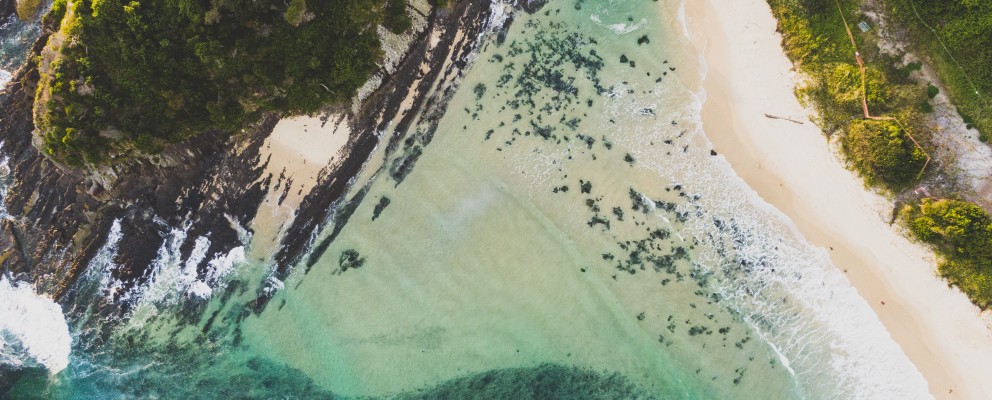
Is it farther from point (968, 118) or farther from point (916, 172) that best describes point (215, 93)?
point (968, 118)

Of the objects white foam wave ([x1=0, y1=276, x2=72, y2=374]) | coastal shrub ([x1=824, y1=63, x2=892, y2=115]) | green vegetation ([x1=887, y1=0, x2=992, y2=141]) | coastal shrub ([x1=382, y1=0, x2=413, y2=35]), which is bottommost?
white foam wave ([x1=0, y1=276, x2=72, y2=374])

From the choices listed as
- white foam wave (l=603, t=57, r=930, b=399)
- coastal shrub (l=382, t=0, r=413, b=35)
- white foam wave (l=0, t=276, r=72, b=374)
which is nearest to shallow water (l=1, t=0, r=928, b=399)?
white foam wave (l=603, t=57, r=930, b=399)

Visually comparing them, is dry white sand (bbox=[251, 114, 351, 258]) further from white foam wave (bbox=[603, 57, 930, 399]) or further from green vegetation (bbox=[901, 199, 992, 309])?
green vegetation (bbox=[901, 199, 992, 309])

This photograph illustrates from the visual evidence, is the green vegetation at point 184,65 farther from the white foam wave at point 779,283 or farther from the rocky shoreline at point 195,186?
the white foam wave at point 779,283

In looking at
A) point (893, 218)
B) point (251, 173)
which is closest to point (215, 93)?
point (251, 173)

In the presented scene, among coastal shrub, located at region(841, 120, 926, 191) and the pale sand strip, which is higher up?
coastal shrub, located at region(841, 120, 926, 191)

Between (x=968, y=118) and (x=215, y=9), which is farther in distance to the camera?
(x=968, y=118)

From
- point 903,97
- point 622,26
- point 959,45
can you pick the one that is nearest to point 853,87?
point 903,97
